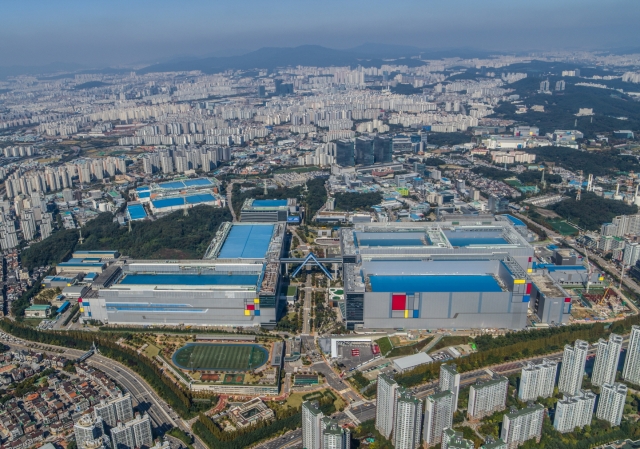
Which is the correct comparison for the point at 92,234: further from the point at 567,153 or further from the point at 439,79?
the point at 439,79

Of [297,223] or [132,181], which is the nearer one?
[297,223]

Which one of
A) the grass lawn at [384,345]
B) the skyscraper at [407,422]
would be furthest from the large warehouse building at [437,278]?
the skyscraper at [407,422]

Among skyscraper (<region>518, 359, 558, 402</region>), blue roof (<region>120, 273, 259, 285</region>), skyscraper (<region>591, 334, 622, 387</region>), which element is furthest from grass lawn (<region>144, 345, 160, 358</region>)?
skyscraper (<region>591, 334, 622, 387</region>)

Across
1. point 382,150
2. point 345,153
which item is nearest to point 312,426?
point 345,153

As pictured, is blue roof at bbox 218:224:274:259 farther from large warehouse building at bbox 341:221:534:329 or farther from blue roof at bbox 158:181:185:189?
blue roof at bbox 158:181:185:189

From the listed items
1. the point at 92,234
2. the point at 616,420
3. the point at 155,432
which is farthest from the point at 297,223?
the point at 616,420

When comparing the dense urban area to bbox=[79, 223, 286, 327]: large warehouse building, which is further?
bbox=[79, 223, 286, 327]: large warehouse building
